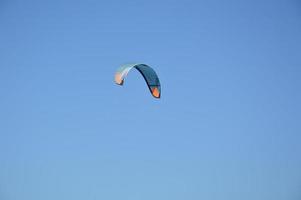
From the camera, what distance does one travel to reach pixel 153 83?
2188 cm

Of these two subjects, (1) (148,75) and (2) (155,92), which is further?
(1) (148,75)

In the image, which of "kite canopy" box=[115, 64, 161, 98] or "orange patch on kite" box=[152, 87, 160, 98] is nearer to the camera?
"kite canopy" box=[115, 64, 161, 98]

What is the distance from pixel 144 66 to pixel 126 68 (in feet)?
4.27

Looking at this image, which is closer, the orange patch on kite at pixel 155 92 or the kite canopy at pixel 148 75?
the kite canopy at pixel 148 75

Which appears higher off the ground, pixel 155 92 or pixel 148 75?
pixel 148 75

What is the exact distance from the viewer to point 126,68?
1975 centimetres

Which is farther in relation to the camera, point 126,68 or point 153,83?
point 153,83

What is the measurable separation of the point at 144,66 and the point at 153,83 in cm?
→ 134

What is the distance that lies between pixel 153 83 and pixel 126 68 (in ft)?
8.12

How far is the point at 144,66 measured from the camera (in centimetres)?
2081
